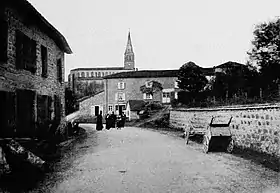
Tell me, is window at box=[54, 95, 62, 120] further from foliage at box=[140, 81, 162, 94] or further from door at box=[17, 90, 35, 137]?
foliage at box=[140, 81, 162, 94]

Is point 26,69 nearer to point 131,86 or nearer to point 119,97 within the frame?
point 119,97

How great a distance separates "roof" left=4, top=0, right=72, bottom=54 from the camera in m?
10.7

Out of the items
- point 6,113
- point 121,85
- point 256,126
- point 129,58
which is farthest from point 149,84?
point 6,113

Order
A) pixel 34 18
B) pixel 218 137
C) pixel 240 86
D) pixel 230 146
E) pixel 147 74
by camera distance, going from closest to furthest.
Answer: pixel 218 137 → pixel 230 146 → pixel 34 18 → pixel 240 86 → pixel 147 74

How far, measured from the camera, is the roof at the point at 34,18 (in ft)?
35.2

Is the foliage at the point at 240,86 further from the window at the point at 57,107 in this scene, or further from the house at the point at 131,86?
the house at the point at 131,86

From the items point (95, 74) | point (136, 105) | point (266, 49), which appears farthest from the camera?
point (95, 74)

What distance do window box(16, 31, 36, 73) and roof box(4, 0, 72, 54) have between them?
0.69m

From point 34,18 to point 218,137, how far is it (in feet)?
25.6

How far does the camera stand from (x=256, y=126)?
38.3 feet

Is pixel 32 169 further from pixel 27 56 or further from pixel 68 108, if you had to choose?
pixel 68 108

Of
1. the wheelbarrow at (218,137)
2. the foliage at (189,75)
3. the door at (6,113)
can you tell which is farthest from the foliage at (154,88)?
the door at (6,113)

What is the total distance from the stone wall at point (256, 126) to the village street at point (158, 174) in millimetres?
990

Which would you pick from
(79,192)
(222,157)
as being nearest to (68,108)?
(222,157)
